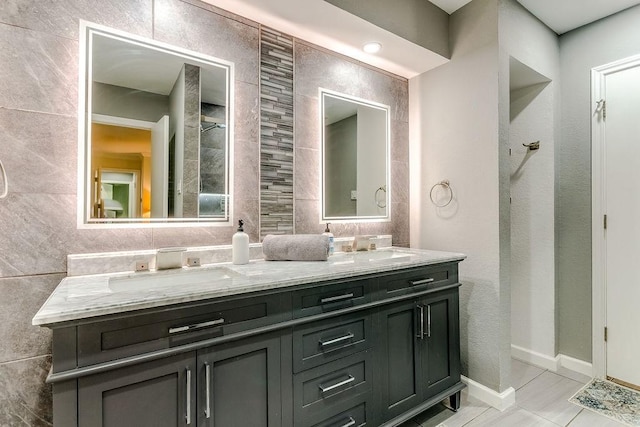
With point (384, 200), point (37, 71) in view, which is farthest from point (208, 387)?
point (384, 200)

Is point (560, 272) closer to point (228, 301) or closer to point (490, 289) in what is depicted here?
point (490, 289)

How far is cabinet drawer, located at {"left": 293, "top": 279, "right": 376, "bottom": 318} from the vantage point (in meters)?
1.33

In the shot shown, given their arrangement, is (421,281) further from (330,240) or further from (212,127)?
(212,127)

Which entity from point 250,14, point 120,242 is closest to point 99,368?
point 120,242

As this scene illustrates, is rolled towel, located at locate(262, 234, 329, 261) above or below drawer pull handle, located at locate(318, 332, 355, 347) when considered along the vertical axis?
above

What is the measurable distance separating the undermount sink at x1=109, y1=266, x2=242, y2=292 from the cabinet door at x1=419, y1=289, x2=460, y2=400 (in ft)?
3.69

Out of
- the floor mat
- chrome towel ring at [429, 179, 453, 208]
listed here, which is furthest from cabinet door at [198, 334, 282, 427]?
the floor mat

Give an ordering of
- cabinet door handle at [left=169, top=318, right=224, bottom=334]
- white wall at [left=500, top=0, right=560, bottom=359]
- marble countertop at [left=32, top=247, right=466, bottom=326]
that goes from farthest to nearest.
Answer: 1. white wall at [left=500, top=0, right=560, bottom=359]
2. cabinet door handle at [left=169, top=318, right=224, bottom=334]
3. marble countertop at [left=32, top=247, right=466, bottom=326]

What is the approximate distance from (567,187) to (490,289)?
118 centimetres

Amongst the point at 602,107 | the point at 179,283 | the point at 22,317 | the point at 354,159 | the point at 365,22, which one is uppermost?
the point at 365,22

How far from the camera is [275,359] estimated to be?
4.09 ft

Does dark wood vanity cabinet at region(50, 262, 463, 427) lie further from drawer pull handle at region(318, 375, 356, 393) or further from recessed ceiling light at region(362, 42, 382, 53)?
recessed ceiling light at region(362, 42, 382, 53)

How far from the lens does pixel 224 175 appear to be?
176 centimetres

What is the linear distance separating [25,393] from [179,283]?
0.71m
